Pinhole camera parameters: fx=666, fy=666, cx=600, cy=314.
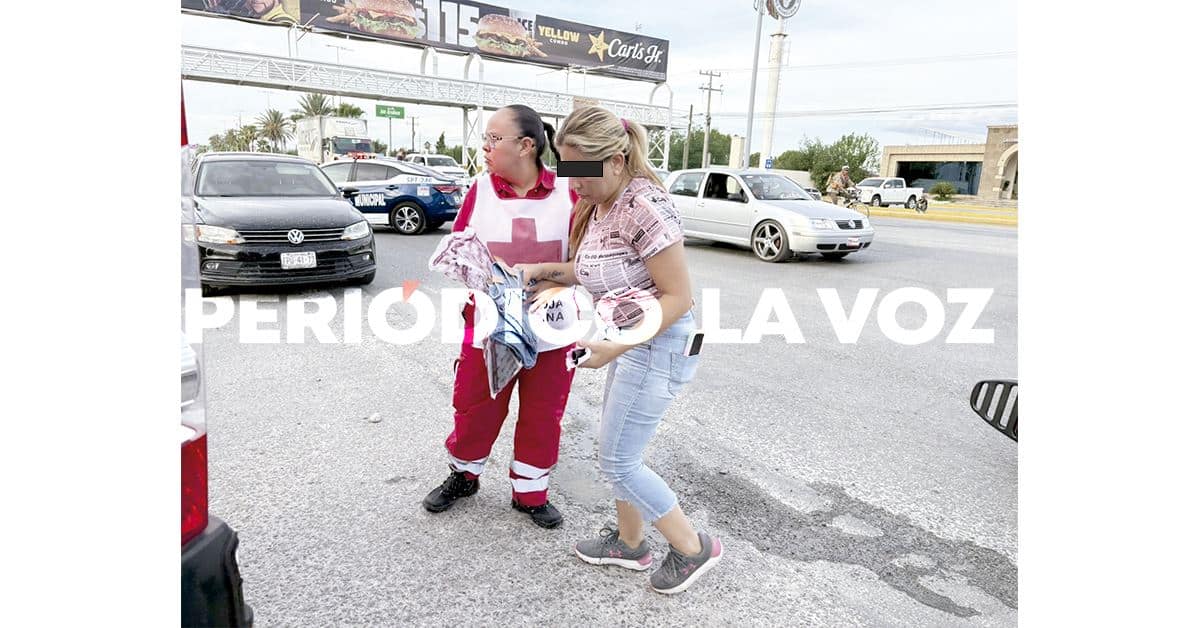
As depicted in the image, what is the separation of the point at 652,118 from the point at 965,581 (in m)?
37.9

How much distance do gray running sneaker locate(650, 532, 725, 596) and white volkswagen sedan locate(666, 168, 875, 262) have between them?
26.1ft

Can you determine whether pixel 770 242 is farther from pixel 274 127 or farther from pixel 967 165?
pixel 274 127

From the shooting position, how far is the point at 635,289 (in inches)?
83.1

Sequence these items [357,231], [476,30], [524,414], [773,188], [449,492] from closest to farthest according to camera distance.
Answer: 1. [524,414]
2. [449,492]
3. [357,231]
4. [773,188]
5. [476,30]

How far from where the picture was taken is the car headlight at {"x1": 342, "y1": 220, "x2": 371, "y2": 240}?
7084mm

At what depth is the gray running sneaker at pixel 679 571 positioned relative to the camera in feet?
7.66

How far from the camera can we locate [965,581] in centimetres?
248

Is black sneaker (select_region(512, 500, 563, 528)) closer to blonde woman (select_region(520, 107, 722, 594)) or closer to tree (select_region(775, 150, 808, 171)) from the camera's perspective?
blonde woman (select_region(520, 107, 722, 594))

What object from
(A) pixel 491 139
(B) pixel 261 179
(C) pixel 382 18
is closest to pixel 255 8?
(C) pixel 382 18

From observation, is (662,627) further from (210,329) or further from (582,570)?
(210,329)

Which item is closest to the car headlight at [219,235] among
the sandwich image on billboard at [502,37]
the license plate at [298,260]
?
the license plate at [298,260]

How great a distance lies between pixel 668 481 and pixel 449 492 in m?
1.04
